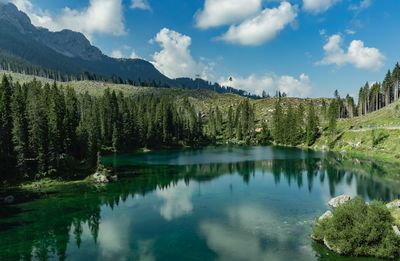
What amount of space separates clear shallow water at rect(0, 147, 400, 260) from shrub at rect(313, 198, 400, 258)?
2.26 metres

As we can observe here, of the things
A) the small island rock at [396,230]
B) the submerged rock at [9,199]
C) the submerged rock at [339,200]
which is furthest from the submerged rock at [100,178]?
the small island rock at [396,230]

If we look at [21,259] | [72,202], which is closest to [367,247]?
[21,259]

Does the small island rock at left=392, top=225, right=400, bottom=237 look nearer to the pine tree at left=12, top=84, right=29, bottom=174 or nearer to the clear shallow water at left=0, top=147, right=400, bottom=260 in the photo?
the clear shallow water at left=0, top=147, right=400, bottom=260

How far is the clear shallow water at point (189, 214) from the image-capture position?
4425cm

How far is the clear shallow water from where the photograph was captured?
44.2 m

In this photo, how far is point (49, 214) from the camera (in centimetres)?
6134

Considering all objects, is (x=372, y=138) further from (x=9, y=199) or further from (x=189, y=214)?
(x=9, y=199)

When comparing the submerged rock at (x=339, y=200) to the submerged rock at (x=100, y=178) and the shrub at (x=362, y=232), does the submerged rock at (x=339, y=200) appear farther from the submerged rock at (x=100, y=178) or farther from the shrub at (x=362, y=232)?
the submerged rock at (x=100, y=178)

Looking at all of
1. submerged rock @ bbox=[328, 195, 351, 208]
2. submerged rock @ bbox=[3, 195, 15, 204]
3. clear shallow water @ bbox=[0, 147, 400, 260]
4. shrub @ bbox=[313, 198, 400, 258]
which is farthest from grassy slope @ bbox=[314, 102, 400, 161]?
submerged rock @ bbox=[3, 195, 15, 204]

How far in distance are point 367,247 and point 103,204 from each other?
46187 mm

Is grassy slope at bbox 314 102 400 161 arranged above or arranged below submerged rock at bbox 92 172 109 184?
above

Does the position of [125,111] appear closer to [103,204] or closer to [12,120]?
[12,120]

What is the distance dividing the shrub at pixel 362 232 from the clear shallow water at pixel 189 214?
2264 millimetres

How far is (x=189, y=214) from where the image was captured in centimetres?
6147
